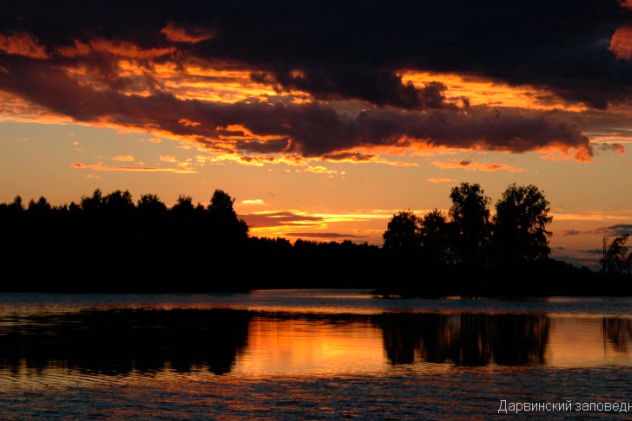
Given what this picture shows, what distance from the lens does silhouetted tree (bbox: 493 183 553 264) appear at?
174 m

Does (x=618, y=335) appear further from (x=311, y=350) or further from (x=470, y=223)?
(x=470, y=223)

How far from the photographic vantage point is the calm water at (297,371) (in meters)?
24.2

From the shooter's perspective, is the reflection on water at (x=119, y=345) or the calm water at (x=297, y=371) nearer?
the calm water at (x=297, y=371)

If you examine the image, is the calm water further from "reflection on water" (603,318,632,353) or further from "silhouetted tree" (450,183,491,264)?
"silhouetted tree" (450,183,491,264)

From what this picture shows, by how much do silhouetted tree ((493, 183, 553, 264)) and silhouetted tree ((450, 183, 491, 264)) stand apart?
3630 mm

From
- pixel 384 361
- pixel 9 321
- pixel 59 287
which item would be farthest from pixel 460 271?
pixel 384 361

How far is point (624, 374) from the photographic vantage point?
32469 mm

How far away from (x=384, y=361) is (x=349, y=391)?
9.84 metres

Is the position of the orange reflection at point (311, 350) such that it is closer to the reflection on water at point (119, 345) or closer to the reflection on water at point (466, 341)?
the reflection on water at point (119, 345)

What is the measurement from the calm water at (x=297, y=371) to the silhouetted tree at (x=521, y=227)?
118 m

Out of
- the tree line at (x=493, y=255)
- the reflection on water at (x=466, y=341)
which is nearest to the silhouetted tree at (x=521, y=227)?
the tree line at (x=493, y=255)

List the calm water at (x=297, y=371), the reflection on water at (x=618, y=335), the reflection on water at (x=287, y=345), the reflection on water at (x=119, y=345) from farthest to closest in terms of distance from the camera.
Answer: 1. the reflection on water at (x=618, y=335)
2. the reflection on water at (x=287, y=345)
3. the reflection on water at (x=119, y=345)
4. the calm water at (x=297, y=371)

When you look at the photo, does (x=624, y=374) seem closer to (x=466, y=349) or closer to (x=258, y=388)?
(x=466, y=349)

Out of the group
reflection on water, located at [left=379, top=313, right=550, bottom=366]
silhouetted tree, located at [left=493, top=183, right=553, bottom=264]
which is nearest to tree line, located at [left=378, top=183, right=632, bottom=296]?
silhouetted tree, located at [left=493, top=183, right=553, bottom=264]
